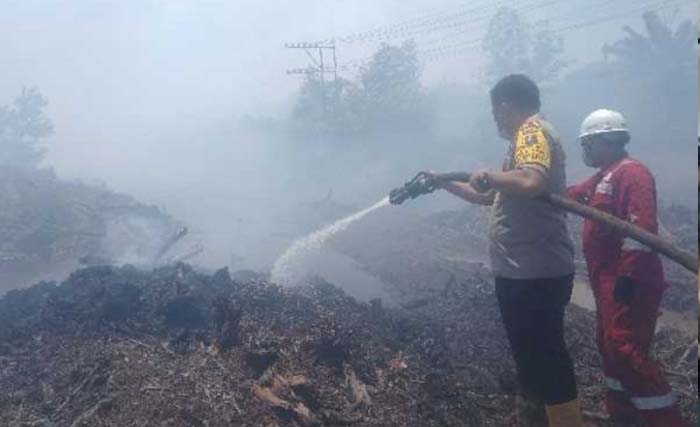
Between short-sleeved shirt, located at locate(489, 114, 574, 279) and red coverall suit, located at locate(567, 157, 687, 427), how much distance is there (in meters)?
0.67

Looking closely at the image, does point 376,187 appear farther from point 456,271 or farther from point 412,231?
point 456,271

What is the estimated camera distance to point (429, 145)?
121 feet

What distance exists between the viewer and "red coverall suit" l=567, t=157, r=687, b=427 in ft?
13.1

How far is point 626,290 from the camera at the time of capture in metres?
4.14

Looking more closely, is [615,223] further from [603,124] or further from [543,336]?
[603,124]

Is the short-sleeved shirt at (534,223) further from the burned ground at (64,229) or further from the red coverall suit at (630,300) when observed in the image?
the burned ground at (64,229)

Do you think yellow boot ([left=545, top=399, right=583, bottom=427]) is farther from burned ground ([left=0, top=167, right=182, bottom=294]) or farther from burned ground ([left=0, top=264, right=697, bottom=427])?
burned ground ([left=0, top=167, right=182, bottom=294])

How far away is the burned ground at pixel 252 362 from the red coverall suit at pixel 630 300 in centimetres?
50

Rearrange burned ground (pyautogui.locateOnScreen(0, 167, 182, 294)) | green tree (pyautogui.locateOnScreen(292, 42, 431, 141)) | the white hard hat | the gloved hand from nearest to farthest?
the gloved hand
the white hard hat
burned ground (pyautogui.locateOnScreen(0, 167, 182, 294))
green tree (pyautogui.locateOnScreen(292, 42, 431, 141))

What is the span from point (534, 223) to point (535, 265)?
261mm

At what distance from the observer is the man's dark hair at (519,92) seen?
3.84m

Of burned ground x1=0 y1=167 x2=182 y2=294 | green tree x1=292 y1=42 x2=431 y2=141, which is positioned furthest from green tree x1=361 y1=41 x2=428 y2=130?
burned ground x1=0 y1=167 x2=182 y2=294

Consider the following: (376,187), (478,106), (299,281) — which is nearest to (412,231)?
(299,281)

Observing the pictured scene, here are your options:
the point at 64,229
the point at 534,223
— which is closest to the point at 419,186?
the point at 534,223
